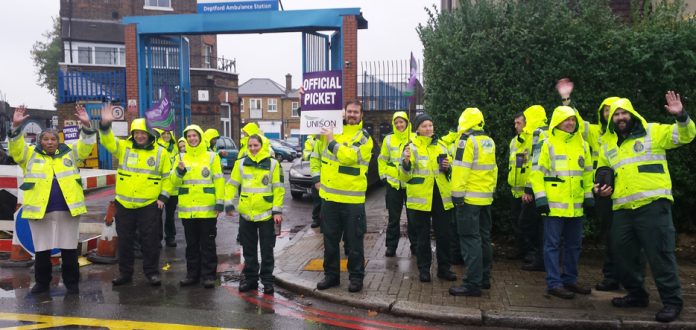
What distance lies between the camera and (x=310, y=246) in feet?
27.7

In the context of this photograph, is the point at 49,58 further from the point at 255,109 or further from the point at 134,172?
the point at 134,172

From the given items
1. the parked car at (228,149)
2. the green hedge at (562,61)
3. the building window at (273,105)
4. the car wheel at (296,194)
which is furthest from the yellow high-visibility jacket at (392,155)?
the building window at (273,105)

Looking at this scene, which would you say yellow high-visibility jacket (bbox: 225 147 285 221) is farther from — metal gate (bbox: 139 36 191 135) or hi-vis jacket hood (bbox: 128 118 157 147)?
metal gate (bbox: 139 36 191 135)

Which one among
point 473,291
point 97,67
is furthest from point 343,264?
point 97,67

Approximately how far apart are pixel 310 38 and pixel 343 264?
9991 mm

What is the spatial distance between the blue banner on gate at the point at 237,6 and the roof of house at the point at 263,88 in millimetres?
54544

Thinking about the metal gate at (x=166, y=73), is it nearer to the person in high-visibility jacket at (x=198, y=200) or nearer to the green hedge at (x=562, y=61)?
the person in high-visibility jacket at (x=198, y=200)

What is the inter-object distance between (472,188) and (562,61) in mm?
2676

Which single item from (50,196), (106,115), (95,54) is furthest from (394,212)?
(95,54)

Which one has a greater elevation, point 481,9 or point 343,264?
point 481,9

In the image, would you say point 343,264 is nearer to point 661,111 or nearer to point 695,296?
point 695,296

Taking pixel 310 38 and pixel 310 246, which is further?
pixel 310 38

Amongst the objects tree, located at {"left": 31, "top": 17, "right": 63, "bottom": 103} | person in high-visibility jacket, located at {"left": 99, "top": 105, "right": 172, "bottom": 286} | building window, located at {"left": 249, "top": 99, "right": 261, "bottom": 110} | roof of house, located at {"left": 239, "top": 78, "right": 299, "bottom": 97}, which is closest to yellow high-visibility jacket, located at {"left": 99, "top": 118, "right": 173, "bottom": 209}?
person in high-visibility jacket, located at {"left": 99, "top": 105, "right": 172, "bottom": 286}

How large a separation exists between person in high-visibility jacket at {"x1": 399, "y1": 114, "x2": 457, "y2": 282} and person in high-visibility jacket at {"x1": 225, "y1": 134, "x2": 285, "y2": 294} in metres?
1.47
